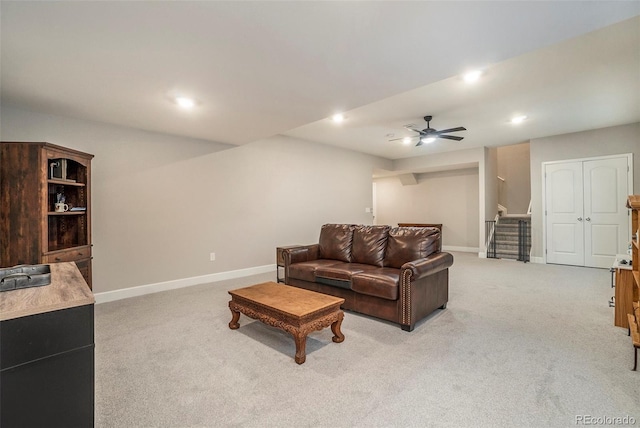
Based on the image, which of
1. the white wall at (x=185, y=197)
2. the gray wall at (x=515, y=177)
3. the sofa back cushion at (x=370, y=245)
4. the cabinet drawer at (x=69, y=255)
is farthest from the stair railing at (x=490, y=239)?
the cabinet drawer at (x=69, y=255)

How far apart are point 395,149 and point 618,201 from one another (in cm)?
422

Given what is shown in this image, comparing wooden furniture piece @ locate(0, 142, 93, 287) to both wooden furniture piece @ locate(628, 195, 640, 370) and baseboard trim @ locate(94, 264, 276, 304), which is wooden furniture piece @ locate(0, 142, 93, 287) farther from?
wooden furniture piece @ locate(628, 195, 640, 370)

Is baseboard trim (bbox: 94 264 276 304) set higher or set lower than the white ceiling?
lower

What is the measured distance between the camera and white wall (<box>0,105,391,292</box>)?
12.4ft

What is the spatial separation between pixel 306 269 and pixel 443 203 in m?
6.52

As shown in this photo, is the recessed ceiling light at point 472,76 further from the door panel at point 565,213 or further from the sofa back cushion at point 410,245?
the door panel at point 565,213

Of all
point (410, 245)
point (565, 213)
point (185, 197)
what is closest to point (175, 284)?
point (185, 197)

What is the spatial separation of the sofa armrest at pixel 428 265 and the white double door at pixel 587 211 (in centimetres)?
423

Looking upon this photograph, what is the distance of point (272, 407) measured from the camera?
5.63ft

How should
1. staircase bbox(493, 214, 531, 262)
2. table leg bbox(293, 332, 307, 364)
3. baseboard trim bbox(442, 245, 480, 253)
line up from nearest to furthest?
table leg bbox(293, 332, 307, 364) < staircase bbox(493, 214, 531, 262) < baseboard trim bbox(442, 245, 480, 253)

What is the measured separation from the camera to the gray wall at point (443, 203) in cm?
830

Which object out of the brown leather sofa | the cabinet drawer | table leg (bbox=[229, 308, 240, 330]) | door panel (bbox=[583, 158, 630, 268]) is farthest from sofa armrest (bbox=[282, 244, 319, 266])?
door panel (bbox=[583, 158, 630, 268])

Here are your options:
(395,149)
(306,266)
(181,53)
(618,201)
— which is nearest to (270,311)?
(306,266)

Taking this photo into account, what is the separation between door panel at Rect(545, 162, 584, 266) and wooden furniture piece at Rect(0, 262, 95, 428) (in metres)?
7.51
